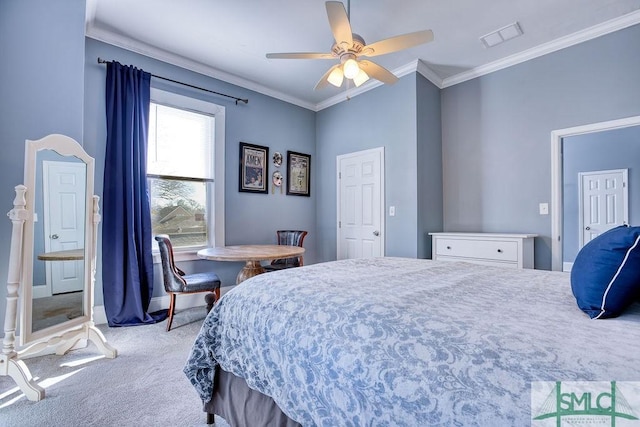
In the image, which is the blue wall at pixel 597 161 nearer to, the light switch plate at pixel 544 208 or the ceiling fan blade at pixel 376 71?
the light switch plate at pixel 544 208

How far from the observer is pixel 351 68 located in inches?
86.0

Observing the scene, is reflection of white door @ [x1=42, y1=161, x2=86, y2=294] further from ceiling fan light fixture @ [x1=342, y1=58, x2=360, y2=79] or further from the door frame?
the door frame

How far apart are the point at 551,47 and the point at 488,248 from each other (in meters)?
2.14

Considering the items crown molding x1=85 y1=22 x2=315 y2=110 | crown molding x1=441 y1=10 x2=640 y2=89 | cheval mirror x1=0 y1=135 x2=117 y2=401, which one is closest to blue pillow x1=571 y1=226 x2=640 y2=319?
cheval mirror x1=0 y1=135 x2=117 y2=401

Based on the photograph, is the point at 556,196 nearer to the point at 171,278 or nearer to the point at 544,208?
the point at 544,208

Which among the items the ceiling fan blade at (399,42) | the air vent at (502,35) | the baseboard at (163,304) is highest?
the air vent at (502,35)

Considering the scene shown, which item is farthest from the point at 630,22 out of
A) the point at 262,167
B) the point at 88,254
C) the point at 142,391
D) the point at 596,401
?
the point at 88,254

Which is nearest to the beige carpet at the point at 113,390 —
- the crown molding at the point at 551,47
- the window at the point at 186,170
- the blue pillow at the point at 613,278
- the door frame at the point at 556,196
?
the window at the point at 186,170

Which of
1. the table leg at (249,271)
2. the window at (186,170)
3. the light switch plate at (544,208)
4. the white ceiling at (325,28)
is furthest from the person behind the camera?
the window at (186,170)

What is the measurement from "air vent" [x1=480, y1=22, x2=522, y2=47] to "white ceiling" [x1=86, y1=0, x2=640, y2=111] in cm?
6

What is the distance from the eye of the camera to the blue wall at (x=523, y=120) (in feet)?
8.85

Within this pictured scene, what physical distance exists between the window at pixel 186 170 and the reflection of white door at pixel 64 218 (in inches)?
39.2

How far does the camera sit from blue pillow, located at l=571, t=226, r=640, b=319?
88cm

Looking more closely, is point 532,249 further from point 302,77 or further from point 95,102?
point 95,102
